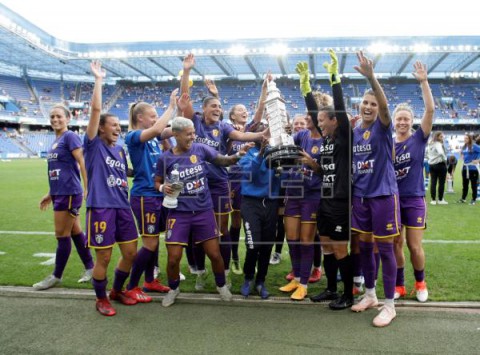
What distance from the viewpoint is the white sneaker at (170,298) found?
13.2 ft

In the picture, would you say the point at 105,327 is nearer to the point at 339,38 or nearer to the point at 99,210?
the point at 99,210

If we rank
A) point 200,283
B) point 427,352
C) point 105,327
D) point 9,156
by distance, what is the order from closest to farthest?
1. point 427,352
2. point 105,327
3. point 200,283
4. point 9,156

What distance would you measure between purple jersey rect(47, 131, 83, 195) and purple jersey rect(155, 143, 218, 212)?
1.33 m

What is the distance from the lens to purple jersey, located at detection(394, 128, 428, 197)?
413 centimetres

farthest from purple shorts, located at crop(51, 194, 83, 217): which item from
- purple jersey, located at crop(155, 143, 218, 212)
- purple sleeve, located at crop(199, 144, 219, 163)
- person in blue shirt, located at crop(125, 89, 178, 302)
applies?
purple sleeve, located at crop(199, 144, 219, 163)

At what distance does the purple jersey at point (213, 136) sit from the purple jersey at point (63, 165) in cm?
149

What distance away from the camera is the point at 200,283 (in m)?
4.61

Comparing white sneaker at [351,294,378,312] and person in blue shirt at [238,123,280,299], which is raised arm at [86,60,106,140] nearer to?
person in blue shirt at [238,123,280,299]

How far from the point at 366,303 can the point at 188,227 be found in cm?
201

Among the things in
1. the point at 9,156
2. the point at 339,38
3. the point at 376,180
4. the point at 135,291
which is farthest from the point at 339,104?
the point at 9,156

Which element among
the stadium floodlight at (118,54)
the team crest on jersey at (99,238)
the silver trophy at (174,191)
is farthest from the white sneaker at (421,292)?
the stadium floodlight at (118,54)

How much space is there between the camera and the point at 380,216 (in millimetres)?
3650

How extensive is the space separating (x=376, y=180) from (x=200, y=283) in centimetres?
241

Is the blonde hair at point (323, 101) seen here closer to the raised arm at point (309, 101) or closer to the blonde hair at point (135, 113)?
the raised arm at point (309, 101)
